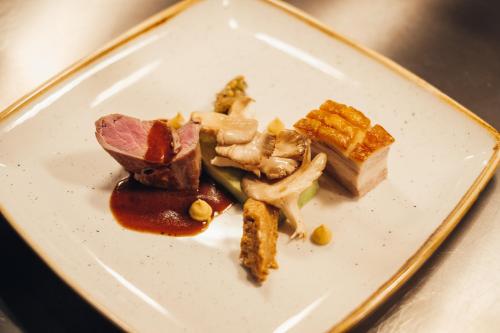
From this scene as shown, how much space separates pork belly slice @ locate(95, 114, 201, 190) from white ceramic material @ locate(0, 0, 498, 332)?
0.83 ft

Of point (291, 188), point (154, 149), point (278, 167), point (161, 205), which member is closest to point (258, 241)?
point (291, 188)

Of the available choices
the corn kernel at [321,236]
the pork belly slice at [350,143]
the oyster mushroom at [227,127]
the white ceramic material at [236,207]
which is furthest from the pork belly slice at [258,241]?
the pork belly slice at [350,143]

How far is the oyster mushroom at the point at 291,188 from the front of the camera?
9.15ft

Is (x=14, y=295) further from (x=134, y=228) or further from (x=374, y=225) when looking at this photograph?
(x=374, y=225)

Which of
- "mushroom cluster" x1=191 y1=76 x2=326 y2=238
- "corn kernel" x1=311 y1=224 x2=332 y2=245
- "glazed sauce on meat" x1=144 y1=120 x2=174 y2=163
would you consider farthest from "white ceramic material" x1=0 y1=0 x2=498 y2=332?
"glazed sauce on meat" x1=144 y1=120 x2=174 y2=163

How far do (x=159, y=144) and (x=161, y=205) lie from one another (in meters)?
0.34

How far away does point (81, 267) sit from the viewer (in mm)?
2604

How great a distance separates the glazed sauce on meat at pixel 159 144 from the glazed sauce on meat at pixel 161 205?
9.1 inches

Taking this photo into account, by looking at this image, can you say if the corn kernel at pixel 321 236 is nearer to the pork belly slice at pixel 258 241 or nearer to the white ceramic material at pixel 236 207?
the white ceramic material at pixel 236 207

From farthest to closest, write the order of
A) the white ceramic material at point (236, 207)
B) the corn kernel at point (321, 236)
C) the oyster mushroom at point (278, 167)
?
the oyster mushroom at point (278, 167)
the corn kernel at point (321, 236)
the white ceramic material at point (236, 207)

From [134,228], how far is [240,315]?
30.3 inches

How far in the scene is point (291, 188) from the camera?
280cm

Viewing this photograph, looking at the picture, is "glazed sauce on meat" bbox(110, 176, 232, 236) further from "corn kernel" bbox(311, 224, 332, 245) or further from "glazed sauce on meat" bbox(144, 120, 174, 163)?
"corn kernel" bbox(311, 224, 332, 245)

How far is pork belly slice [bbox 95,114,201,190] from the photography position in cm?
290
